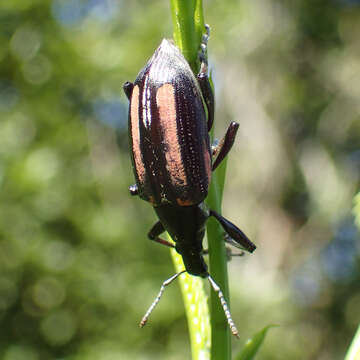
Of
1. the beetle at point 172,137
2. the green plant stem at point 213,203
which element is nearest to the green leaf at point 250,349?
the green plant stem at point 213,203

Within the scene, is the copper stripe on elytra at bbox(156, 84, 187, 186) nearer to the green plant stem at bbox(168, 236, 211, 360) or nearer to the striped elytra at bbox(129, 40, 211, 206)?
the striped elytra at bbox(129, 40, 211, 206)

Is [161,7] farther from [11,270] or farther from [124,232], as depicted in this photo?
[11,270]

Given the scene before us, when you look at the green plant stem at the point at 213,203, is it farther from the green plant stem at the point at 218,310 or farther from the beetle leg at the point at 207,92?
the beetle leg at the point at 207,92

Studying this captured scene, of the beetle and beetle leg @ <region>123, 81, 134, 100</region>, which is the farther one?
beetle leg @ <region>123, 81, 134, 100</region>

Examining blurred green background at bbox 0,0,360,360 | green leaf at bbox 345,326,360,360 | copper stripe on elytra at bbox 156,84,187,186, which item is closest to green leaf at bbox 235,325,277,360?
green leaf at bbox 345,326,360,360

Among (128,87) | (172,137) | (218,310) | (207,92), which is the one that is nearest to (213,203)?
(218,310)

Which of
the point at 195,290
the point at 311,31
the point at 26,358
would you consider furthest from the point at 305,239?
the point at 195,290
